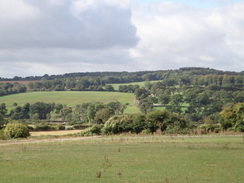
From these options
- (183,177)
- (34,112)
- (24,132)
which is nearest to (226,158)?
(183,177)

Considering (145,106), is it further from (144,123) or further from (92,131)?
(92,131)

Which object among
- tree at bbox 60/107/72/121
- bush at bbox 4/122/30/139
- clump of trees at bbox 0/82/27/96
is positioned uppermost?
clump of trees at bbox 0/82/27/96

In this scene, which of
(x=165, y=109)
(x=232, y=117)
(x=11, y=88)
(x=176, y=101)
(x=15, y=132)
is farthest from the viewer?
(x=11, y=88)

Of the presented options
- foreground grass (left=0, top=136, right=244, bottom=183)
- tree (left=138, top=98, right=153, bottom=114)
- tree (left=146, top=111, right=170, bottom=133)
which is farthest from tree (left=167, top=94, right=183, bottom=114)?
foreground grass (left=0, top=136, right=244, bottom=183)

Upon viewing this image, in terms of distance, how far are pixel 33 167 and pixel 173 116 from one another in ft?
135

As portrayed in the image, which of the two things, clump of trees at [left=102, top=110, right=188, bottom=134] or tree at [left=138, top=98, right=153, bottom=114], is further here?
tree at [left=138, top=98, right=153, bottom=114]

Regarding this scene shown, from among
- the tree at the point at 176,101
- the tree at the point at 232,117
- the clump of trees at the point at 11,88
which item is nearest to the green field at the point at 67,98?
the clump of trees at the point at 11,88

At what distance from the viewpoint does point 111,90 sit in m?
193

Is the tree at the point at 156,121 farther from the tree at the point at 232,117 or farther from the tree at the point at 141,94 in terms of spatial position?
the tree at the point at 141,94

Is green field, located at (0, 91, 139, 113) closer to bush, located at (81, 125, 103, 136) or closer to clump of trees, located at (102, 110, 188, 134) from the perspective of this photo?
bush, located at (81, 125, 103, 136)

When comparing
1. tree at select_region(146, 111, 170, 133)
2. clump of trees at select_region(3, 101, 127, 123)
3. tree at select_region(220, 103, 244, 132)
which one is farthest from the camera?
clump of trees at select_region(3, 101, 127, 123)

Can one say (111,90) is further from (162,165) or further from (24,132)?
(162,165)

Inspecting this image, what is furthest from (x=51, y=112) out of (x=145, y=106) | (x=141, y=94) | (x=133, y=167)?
(x=133, y=167)

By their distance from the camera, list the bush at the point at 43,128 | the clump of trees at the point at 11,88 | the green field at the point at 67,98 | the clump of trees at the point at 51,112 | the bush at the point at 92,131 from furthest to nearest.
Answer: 1. the clump of trees at the point at 11,88
2. the green field at the point at 67,98
3. the clump of trees at the point at 51,112
4. the bush at the point at 43,128
5. the bush at the point at 92,131
